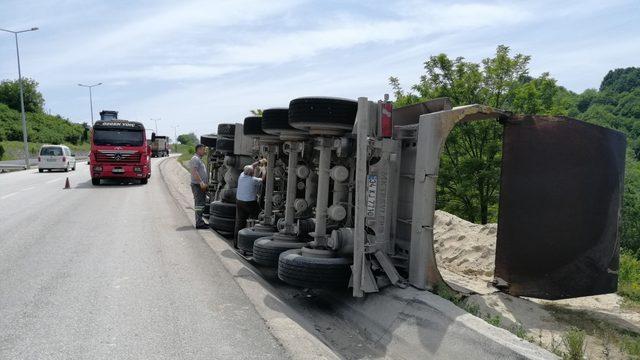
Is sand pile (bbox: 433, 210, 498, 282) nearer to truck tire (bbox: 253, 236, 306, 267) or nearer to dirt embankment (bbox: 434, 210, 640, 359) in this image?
dirt embankment (bbox: 434, 210, 640, 359)

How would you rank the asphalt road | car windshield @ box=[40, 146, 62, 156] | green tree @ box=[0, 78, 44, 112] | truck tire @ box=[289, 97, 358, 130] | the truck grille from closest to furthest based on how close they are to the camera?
the asphalt road, truck tire @ box=[289, 97, 358, 130], the truck grille, car windshield @ box=[40, 146, 62, 156], green tree @ box=[0, 78, 44, 112]

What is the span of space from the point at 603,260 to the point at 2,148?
56848 mm

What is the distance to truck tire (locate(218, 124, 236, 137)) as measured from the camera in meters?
11.1

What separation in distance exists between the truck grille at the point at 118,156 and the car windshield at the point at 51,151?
13062mm

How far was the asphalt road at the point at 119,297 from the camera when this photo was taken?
433cm

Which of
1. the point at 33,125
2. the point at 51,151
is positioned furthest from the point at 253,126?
the point at 33,125

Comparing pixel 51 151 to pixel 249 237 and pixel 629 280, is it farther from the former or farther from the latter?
pixel 629 280

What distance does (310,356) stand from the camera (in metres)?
4.19

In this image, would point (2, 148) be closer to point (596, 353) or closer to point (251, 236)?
point (251, 236)

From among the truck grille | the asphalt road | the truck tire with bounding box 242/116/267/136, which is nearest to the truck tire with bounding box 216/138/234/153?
the asphalt road

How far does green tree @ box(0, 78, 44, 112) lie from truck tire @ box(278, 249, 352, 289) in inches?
3361

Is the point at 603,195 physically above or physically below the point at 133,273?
above

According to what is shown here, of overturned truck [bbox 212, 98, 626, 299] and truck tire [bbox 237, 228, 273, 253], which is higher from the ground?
overturned truck [bbox 212, 98, 626, 299]

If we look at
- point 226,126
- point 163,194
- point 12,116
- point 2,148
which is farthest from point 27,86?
point 226,126
